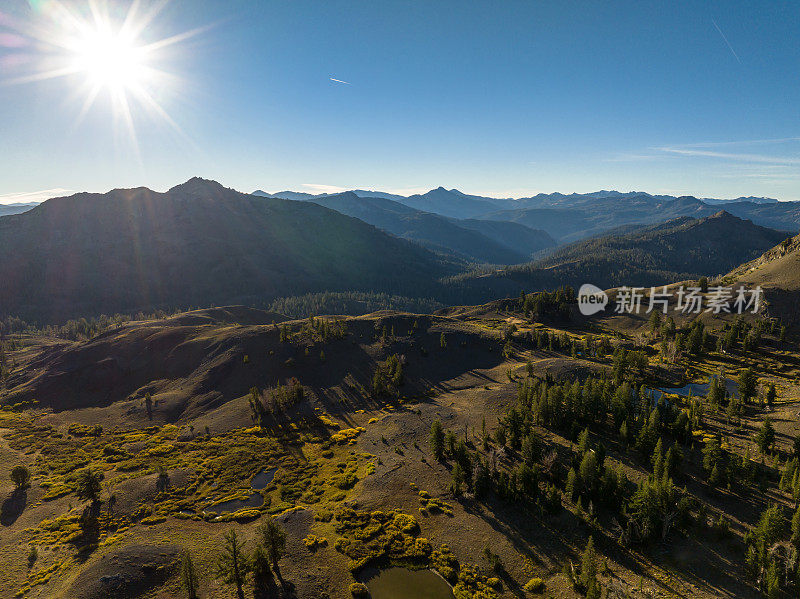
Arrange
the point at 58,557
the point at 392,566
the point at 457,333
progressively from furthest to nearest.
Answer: the point at 457,333 → the point at 58,557 → the point at 392,566

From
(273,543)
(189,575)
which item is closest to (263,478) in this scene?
(273,543)

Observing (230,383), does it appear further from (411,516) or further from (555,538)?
(555,538)

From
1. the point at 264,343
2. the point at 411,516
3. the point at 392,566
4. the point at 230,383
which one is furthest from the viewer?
the point at 264,343

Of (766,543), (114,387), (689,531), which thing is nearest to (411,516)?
(689,531)

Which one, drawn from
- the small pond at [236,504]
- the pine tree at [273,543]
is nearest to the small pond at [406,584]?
the pine tree at [273,543]

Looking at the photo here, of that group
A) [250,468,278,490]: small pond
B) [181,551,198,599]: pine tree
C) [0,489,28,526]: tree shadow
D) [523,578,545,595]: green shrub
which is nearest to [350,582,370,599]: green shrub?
[181,551,198,599]: pine tree

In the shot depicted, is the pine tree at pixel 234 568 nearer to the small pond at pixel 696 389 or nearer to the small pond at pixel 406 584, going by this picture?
the small pond at pixel 406 584

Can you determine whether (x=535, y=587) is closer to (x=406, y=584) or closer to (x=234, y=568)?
(x=406, y=584)
